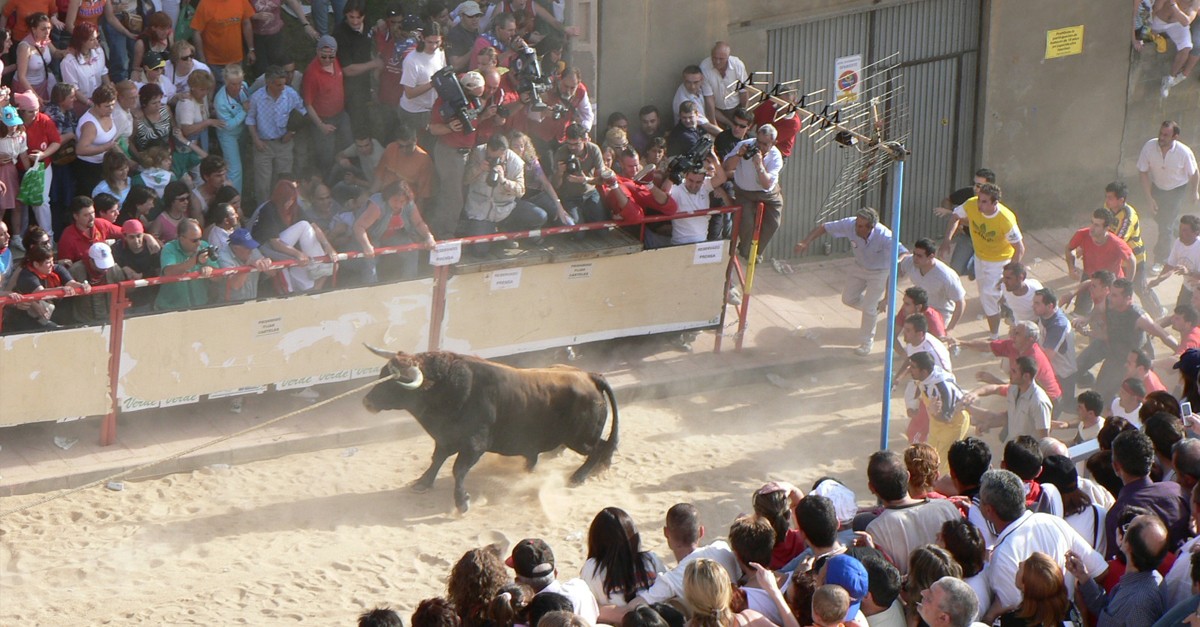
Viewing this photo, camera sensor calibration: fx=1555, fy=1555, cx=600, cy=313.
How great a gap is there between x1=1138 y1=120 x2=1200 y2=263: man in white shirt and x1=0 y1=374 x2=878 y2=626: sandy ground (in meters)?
5.43

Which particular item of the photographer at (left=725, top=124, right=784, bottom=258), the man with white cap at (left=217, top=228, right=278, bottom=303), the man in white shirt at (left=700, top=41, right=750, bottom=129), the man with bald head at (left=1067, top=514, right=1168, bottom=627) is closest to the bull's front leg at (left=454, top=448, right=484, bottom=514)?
the man with white cap at (left=217, top=228, right=278, bottom=303)

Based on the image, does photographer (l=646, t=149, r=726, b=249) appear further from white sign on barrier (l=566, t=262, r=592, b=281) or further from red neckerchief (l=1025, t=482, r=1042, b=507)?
red neckerchief (l=1025, t=482, r=1042, b=507)

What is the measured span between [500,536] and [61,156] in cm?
521

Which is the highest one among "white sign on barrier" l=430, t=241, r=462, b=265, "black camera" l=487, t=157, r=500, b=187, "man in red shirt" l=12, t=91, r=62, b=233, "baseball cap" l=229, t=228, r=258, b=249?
"man in red shirt" l=12, t=91, r=62, b=233

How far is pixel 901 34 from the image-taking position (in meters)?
17.1

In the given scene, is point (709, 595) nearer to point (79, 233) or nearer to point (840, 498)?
point (840, 498)

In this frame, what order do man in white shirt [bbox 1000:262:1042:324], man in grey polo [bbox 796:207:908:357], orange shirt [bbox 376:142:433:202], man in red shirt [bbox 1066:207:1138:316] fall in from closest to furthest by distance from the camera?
man in white shirt [bbox 1000:262:1042:324], orange shirt [bbox 376:142:433:202], man in grey polo [bbox 796:207:908:357], man in red shirt [bbox 1066:207:1138:316]

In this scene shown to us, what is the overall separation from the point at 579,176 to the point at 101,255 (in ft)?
14.7

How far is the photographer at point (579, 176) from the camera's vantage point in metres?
14.6

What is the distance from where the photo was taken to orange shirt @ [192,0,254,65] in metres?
14.5

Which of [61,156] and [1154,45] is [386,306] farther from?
[1154,45]

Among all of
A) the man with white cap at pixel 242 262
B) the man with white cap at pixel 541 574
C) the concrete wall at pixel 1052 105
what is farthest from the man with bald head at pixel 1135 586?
the concrete wall at pixel 1052 105

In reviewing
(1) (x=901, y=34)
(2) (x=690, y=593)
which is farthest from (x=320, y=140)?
(2) (x=690, y=593)

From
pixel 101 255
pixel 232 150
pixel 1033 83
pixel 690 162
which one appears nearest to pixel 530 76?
pixel 690 162
